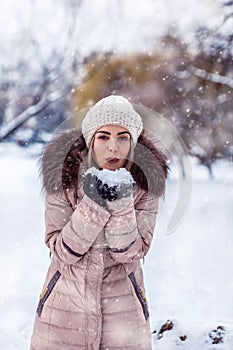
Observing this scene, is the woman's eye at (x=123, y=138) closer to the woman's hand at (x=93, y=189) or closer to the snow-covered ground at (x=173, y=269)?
the woman's hand at (x=93, y=189)

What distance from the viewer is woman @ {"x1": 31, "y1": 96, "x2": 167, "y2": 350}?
133cm

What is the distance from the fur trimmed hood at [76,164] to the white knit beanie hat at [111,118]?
0.12ft

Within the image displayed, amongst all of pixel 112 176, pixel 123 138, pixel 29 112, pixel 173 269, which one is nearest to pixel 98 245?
pixel 112 176

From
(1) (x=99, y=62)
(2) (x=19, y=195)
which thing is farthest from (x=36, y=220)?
(1) (x=99, y=62)

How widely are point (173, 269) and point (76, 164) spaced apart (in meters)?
3.03

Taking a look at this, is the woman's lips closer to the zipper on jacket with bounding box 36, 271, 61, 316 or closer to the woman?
the woman

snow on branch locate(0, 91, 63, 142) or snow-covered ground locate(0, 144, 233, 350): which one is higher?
snow on branch locate(0, 91, 63, 142)

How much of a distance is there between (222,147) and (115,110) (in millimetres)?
5583

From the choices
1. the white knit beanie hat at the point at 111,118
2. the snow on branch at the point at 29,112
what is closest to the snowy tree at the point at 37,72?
the snow on branch at the point at 29,112

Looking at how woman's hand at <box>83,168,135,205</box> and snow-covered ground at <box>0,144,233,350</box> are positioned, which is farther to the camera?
snow-covered ground at <box>0,144,233,350</box>

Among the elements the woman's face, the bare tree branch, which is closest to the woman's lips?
the woman's face

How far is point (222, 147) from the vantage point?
6.80 meters

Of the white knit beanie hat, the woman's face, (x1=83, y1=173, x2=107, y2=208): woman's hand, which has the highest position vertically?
the white knit beanie hat

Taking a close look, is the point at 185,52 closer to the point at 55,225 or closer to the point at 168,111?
the point at 168,111
